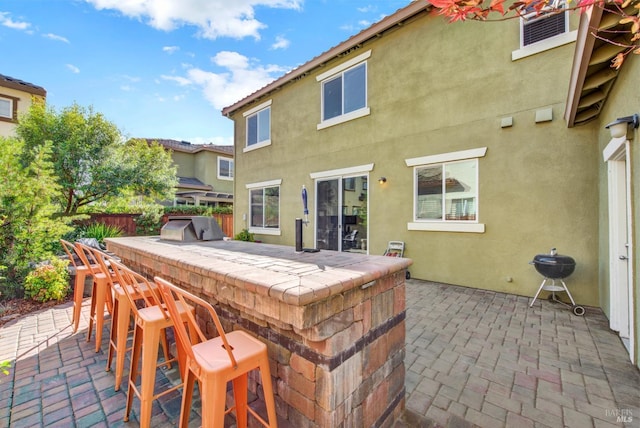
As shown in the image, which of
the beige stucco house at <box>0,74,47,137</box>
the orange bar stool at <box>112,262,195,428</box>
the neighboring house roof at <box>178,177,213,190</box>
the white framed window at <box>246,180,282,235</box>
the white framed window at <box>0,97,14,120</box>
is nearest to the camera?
the orange bar stool at <box>112,262,195,428</box>

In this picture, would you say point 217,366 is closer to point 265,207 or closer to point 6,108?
point 265,207

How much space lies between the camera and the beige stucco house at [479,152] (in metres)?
3.47

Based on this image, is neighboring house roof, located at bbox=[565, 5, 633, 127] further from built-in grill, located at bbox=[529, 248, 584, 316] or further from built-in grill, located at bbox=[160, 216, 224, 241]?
built-in grill, located at bbox=[160, 216, 224, 241]

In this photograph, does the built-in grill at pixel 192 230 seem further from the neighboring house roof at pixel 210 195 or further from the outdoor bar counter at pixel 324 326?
the neighboring house roof at pixel 210 195

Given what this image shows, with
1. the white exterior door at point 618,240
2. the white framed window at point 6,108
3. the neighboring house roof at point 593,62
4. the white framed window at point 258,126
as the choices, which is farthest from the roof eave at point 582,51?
the white framed window at point 6,108

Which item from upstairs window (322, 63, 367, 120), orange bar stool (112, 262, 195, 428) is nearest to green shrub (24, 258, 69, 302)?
orange bar stool (112, 262, 195, 428)

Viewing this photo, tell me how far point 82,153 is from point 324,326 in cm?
1185

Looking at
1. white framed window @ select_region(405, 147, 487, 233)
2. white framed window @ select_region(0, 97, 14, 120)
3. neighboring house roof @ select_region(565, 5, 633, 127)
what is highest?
white framed window @ select_region(0, 97, 14, 120)

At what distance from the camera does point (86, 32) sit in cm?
698

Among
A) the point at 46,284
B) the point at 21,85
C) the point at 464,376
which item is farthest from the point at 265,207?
the point at 21,85

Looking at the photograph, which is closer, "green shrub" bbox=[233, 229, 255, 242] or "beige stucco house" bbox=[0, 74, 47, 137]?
"green shrub" bbox=[233, 229, 255, 242]

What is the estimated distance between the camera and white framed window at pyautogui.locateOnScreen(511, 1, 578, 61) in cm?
464

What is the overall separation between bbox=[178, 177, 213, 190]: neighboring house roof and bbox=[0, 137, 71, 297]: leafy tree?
11.4m

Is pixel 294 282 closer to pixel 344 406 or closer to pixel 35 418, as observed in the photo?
pixel 344 406
